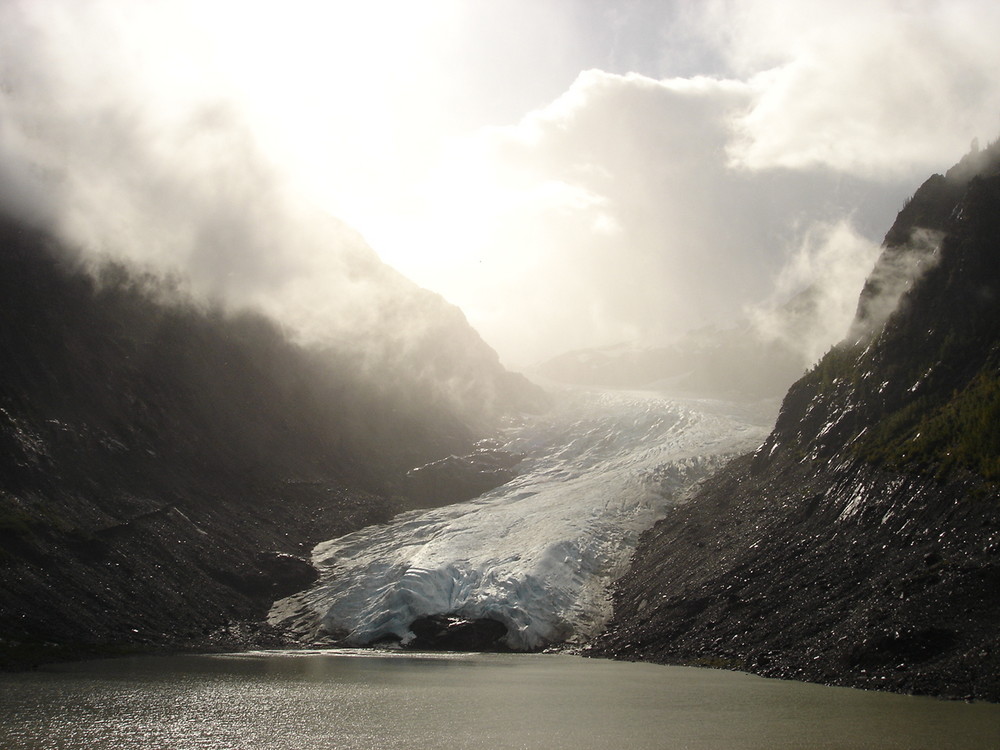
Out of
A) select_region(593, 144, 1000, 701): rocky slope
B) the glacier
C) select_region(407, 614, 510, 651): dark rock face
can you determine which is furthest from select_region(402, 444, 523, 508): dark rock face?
select_region(593, 144, 1000, 701): rocky slope

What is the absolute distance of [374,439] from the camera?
111500 mm

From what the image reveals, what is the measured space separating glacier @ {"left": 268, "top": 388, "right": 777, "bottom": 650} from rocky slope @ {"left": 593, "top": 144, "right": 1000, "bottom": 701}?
15.6 feet

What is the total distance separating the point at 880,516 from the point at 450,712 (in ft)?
107

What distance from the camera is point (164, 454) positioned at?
84.2m

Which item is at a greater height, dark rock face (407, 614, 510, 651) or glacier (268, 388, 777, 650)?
glacier (268, 388, 777, 650)

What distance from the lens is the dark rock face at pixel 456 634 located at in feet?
222

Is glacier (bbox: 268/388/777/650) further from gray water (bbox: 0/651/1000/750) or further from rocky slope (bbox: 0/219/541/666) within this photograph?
gray water (bbox: 0/651/1000/750)

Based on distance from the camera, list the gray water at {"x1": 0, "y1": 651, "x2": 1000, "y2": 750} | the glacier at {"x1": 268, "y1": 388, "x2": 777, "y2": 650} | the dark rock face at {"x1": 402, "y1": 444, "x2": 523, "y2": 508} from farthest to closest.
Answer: the dark rock face at {"x1": 402, "y1": 444, "x2": 523, "y2": 508}, the glacier at {"x1": 268, "y1": 388, "x2": 777, "y2": 650}, the gray water at {"x1": 0, "y1": 651, "x2": 1000, "y2": 750}

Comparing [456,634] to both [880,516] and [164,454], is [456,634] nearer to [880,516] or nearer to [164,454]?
[880,516]

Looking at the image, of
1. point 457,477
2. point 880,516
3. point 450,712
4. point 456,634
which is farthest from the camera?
point 457,477

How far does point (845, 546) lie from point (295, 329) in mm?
82242

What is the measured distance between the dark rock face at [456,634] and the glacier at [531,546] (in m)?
0.70

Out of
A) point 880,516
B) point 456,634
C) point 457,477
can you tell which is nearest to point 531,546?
point 456,634

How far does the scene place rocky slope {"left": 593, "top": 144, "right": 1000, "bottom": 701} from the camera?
3884 cm
